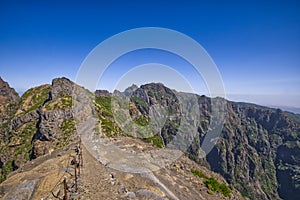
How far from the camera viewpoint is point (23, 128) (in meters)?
93.1

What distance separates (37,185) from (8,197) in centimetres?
201

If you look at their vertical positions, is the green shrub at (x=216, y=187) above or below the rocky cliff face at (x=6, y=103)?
below

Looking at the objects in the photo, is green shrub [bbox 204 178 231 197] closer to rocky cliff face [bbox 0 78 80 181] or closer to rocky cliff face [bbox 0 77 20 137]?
rocky cliff face [bbox 0 78 80 181]

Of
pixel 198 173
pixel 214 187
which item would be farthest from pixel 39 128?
pixel 214 187

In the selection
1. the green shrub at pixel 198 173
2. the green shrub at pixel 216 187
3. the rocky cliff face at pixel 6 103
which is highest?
the rocky cliff face at pixel 6 103

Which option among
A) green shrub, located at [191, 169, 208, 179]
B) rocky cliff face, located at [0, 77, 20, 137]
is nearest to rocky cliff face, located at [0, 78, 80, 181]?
rocky cliff face, located at [0, 77, 20, 137]

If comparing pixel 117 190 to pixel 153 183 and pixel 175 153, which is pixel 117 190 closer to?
pixel 153 183

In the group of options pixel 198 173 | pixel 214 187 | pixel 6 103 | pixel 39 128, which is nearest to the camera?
pixel 214 187

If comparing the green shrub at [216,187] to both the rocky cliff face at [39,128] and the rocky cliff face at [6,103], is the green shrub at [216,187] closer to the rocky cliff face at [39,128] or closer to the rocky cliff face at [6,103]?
the rocky cliff face at [39,128]

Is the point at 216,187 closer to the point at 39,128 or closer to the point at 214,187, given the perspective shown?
the point at 214,187

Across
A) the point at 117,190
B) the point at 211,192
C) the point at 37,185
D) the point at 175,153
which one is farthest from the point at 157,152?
the point at 37,185


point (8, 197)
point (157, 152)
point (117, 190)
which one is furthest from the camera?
point (157, 152)

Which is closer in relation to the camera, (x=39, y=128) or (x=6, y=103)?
(x=39, y=128)

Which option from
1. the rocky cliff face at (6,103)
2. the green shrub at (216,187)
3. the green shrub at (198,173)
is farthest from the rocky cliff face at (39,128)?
the green shrub at (216,187)
